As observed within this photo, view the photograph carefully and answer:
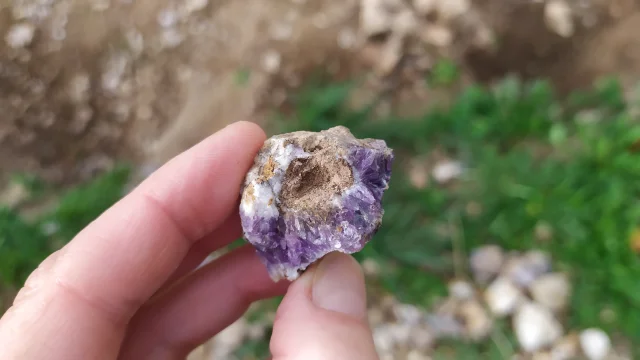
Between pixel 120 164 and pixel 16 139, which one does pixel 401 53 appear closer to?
pixel 120 164

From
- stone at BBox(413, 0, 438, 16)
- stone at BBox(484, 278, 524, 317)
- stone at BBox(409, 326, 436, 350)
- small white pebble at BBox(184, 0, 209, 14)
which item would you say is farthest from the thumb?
small white pebble at BBox(184, 0, 209, 14)

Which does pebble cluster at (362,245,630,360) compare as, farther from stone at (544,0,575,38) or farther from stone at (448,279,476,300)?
stone at (544,0,575,38)

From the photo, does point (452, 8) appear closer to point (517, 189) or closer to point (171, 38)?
point (517, 189)

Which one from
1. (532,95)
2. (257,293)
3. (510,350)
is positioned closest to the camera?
(257,293)

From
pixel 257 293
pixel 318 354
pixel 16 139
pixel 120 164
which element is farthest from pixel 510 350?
pixel 16 139

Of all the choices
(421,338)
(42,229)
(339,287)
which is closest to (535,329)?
(421,338)

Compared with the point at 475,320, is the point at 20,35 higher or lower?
higher
